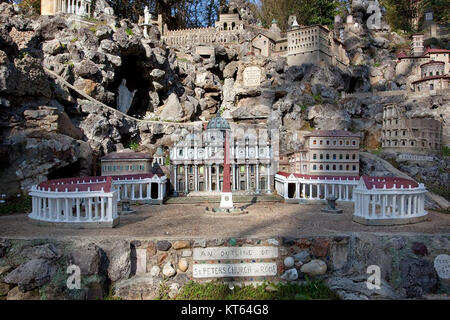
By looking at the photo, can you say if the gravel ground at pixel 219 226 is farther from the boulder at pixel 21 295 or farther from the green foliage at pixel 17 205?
the boulder at pixel 21 295

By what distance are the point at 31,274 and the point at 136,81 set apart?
173 feet

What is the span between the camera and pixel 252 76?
6575cm

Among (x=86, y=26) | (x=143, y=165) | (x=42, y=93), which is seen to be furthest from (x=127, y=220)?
(x=86, y=26)

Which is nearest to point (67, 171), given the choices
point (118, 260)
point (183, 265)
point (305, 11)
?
point (118, 260)

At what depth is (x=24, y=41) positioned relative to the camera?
45.5 m

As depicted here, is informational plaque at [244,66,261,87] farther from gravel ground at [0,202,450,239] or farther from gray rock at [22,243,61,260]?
gray rock at [22,243,61,260]

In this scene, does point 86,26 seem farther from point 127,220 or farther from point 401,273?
point 401,273

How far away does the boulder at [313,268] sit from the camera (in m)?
18.2

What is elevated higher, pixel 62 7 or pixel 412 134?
pixel 62 7

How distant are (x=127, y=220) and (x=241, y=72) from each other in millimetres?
49759

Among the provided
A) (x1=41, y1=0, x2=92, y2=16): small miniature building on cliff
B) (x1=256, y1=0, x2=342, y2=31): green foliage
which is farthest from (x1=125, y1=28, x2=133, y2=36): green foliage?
(x1=256, y1=0, x2=342, y2=31): green foliage

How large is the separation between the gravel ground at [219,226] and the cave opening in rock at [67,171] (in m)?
→ 7.82

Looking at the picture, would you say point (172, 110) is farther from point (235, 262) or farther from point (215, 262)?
point (235, 262)

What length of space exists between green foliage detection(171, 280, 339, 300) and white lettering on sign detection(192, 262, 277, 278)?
549 millimetres
